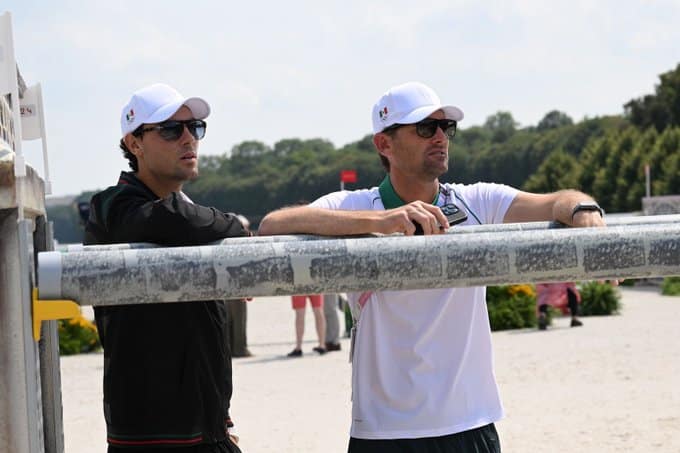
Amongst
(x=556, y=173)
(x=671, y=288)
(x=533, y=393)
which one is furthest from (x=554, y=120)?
(x=533, y=393)

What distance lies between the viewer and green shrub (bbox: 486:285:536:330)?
1786 centimetres

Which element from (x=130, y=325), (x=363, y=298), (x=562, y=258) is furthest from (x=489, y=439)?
(x=562, y=258)

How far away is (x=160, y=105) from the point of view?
3723mm

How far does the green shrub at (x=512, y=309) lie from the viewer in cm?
1786

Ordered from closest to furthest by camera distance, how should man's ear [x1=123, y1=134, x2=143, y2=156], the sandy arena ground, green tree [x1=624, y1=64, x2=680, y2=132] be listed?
1. man's ear [x1=123, y1=134, x2=143, y2=156]
2. the sandy arena ground
3. green tree [x1=624, y1=64, x2=680, y2=132]

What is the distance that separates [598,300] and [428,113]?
53.6ft

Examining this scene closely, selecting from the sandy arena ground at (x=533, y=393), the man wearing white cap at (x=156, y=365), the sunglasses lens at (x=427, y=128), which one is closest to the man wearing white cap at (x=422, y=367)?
the sunglasses lens at (x=427, y=128)

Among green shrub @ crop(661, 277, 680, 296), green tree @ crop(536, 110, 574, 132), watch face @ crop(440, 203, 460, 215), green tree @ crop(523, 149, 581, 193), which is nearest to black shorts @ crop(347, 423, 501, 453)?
watch face @ crop(440, 203, 460, 215)

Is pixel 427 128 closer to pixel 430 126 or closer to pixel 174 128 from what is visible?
pixel 430 126

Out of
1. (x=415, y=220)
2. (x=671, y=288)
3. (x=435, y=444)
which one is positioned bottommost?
(x=671, y=288)

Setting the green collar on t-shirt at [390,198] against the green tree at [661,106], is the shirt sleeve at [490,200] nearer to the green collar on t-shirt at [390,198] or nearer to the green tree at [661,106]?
the green collar on t-shirt at [390,198]

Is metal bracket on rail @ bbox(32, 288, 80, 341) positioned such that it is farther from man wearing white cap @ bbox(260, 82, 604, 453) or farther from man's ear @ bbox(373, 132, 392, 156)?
man's ear @ bbox(373, 132, 392, 156)

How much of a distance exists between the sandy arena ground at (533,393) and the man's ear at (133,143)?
514cm

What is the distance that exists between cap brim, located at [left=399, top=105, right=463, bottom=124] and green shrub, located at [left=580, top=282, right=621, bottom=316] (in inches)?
637
